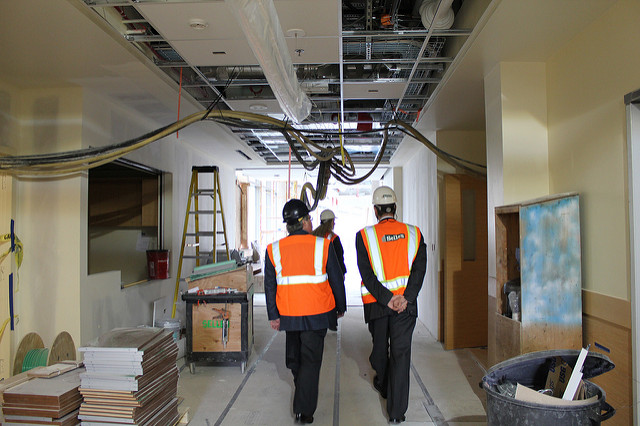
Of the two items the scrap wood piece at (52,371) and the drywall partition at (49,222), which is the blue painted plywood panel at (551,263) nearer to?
the scrap wood piece at (52,371)

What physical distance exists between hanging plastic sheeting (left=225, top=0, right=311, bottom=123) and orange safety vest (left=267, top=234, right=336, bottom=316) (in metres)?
1.05

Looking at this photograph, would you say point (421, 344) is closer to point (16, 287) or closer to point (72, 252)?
point (72, 252)

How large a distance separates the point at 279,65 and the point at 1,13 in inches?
66.1

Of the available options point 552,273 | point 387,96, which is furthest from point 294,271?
point 387,96

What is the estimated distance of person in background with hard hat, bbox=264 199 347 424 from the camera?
10.1 ft

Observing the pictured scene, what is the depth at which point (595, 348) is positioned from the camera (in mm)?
2719

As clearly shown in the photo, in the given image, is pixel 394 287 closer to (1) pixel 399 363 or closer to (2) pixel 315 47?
(1) pixel 399 363

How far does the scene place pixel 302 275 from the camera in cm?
311

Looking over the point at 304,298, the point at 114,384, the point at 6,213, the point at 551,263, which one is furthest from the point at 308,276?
the point at 6,213

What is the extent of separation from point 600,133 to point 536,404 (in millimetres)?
1786

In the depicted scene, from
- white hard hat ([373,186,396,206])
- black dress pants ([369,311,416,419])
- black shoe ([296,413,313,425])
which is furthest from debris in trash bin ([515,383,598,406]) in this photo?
white hard hat ([373,186,396,206])

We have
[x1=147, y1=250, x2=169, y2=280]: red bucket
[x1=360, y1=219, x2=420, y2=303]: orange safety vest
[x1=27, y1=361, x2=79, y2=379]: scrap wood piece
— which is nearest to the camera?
[x1=27, y1=361, x2=79, y2=379]: scrap wood piece

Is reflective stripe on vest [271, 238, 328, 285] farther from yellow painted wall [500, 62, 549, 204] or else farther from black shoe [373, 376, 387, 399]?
yellow painted wall [500, 62, 549, 204]

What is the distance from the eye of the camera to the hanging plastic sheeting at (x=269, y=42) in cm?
187
